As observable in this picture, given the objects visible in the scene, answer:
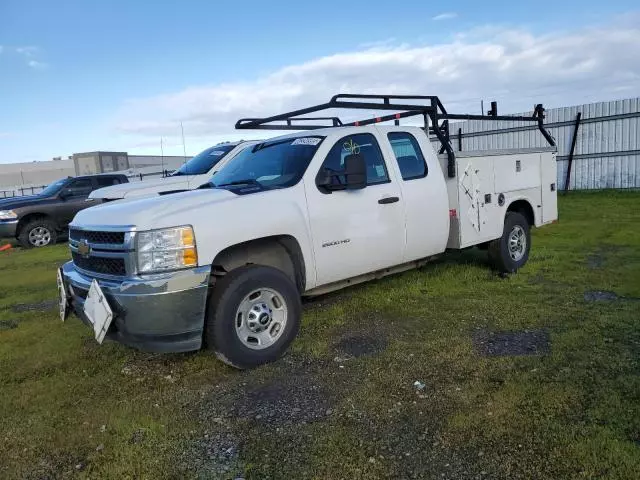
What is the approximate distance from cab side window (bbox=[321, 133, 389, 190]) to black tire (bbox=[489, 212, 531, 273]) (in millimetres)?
2161

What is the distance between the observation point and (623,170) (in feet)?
51.9

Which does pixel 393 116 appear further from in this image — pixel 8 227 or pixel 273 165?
pixel 8 227

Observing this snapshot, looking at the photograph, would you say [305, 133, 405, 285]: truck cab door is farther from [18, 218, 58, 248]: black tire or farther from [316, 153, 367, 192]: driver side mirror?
[18, 218, 58, 248]: black tire

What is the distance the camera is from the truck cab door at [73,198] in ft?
44.1

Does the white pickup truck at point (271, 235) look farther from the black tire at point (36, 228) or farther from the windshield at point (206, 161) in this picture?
the black tire at point (36, 228)

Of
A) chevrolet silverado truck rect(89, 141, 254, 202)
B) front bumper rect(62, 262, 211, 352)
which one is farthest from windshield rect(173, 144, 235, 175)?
front bumper rect(62, 262, 211, 352)

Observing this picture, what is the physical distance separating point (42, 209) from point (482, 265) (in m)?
10.9

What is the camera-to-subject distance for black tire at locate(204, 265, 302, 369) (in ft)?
12.9

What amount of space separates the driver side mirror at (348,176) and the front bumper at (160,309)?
1426 mm

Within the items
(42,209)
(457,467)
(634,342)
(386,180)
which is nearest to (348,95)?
(386,180)

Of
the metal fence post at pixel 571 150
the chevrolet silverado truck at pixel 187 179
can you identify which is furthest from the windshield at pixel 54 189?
the metal fence post at pixel 571 150

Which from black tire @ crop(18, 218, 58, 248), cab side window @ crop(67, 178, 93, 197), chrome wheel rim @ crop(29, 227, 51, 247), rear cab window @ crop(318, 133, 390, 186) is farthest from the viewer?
cab side window @ crop(67, 178, 93, 197)

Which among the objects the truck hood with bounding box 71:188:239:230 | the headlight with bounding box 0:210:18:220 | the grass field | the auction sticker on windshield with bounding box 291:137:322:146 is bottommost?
the grass field

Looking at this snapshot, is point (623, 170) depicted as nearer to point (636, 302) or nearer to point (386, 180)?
point (636, 302)
